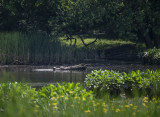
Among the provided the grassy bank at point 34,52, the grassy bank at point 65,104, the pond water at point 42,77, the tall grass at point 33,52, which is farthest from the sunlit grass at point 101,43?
the grassy bank at point 65,104

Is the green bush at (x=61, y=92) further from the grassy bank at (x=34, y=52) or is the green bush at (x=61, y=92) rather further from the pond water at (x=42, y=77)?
the grassy bank at (x=34, y=52)

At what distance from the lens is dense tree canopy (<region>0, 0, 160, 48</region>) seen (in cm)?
2883

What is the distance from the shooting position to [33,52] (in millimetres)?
25375

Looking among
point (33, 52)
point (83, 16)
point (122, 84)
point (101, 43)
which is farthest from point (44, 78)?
point (101, 43)

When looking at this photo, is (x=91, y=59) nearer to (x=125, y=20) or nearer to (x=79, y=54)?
(x=79, y=54)

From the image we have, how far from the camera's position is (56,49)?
A: 2552cm

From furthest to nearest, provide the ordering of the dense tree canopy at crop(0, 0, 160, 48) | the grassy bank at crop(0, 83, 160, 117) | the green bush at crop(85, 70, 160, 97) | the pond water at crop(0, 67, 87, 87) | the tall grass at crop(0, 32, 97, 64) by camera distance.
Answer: the dense tree canopy at crop(0, 0, 160, 48)
the tall grass at crop(0, 32, 97, 64)
the pond water at crop(0, 67, 87, 87)
the green bush at crop(85, 70, 160, 97)
the grassy bank at crop(0, 83, 160, 117)

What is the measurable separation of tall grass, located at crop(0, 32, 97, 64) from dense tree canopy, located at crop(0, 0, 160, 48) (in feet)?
11.6

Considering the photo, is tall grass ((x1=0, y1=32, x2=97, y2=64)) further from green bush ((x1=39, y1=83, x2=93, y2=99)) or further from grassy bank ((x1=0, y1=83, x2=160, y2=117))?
green bush ((x1=39, y1=83, x2=93, y2=99))

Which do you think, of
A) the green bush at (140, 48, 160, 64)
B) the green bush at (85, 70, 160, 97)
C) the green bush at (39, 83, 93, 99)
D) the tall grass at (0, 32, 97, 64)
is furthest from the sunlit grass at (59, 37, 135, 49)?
the green bush at (39, 83, 93, 99)

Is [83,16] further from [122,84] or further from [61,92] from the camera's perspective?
[61,92]

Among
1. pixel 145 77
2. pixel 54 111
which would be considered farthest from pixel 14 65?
pixel 54 111

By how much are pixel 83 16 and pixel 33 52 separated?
6.99 m

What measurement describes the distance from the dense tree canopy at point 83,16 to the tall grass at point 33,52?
11.6 feet
